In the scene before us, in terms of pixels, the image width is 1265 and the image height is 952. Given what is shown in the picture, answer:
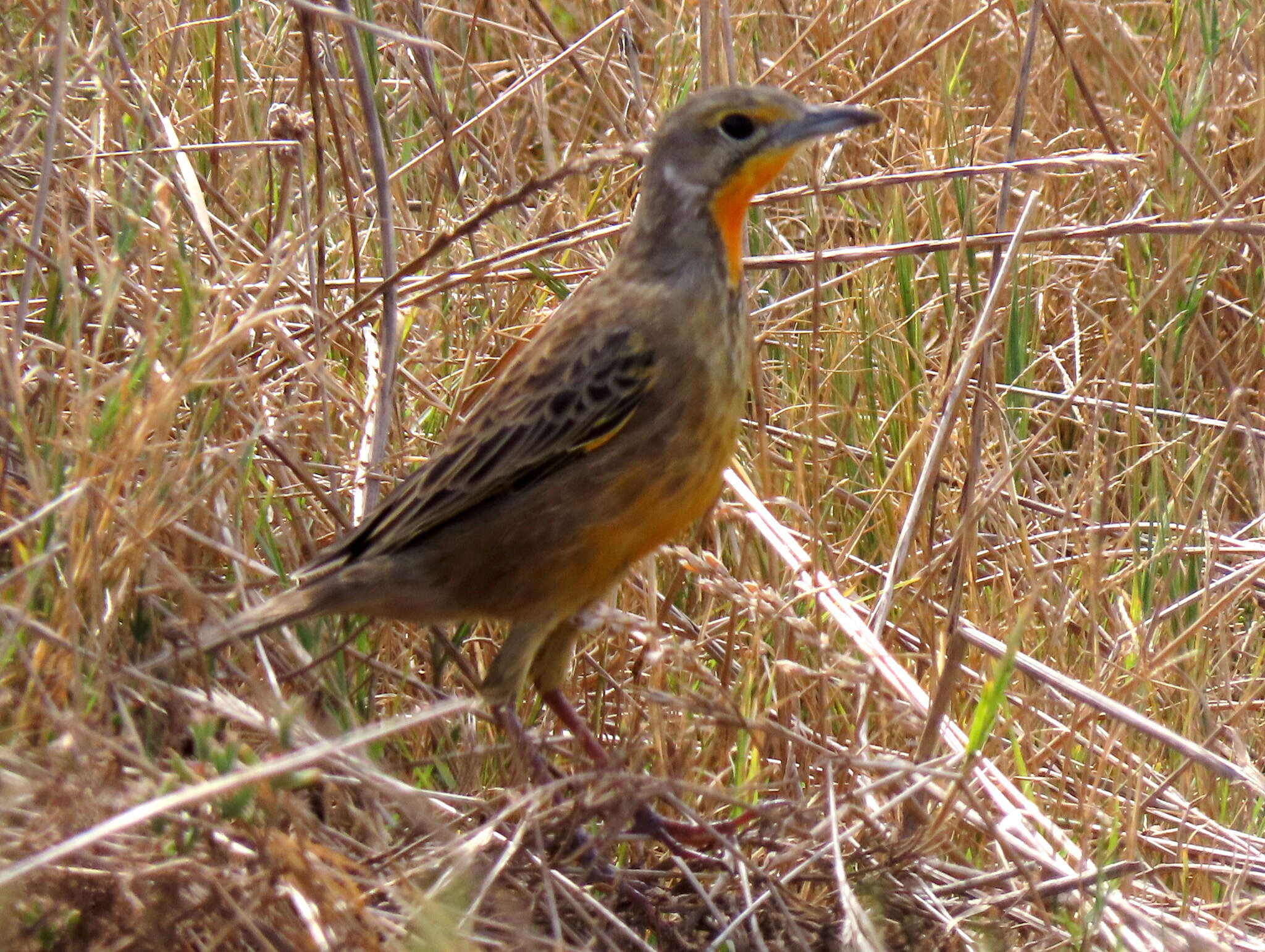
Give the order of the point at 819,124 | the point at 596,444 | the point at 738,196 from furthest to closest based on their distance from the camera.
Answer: the point at 738,196 < the point at 819,124 < the point at 596,444

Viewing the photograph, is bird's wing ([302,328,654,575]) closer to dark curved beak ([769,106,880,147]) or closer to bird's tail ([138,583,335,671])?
bird's tail ([138,583,335,671])

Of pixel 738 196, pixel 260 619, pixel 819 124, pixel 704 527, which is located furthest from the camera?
pixel 704 527

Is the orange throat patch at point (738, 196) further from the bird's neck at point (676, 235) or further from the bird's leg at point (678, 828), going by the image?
the bird's leg at point (678, 828)

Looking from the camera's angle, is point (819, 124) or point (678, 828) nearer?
point (678, 828)

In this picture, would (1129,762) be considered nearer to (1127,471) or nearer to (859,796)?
(859,796)

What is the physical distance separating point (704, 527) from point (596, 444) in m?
1.03

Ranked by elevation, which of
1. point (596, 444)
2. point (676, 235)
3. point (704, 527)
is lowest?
point (704, 527)

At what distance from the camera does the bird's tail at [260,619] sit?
3.38 meters

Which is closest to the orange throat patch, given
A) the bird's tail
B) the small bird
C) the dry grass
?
the small bird

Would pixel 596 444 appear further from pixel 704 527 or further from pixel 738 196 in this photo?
pixel 704 527

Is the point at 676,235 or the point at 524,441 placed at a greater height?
the point at 676,235

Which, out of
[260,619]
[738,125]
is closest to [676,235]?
[738,125]

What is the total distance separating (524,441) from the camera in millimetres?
4105

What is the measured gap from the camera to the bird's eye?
14.0ft
